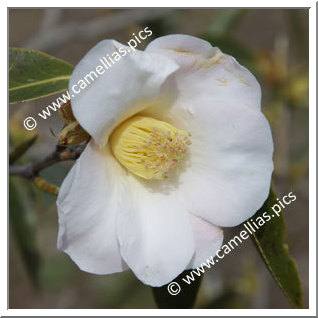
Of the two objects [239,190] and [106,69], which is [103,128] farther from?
[239,190]

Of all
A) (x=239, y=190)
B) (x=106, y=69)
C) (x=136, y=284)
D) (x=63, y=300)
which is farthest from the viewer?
(x=63, y=300)

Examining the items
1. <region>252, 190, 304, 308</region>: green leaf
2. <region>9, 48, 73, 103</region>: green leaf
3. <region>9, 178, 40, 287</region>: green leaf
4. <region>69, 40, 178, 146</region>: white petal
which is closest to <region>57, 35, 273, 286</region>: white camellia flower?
<region>69, 40, 178, 146</region>: white petal

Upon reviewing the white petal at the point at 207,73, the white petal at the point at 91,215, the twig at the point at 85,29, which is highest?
the white petal at the point at 207,73

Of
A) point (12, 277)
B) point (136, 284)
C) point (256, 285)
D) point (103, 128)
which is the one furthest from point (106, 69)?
point (12, 277)

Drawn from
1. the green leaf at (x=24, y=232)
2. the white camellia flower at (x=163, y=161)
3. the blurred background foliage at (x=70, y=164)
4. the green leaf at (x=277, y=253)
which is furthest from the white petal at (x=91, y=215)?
the green leaf at (x=24, y=232)

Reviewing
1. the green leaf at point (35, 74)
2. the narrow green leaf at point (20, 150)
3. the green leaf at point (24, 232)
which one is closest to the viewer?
the green leaf at point (35, 74)

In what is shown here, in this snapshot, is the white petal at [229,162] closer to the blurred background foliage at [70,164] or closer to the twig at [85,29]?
the blurred background foliage at [70,164]
